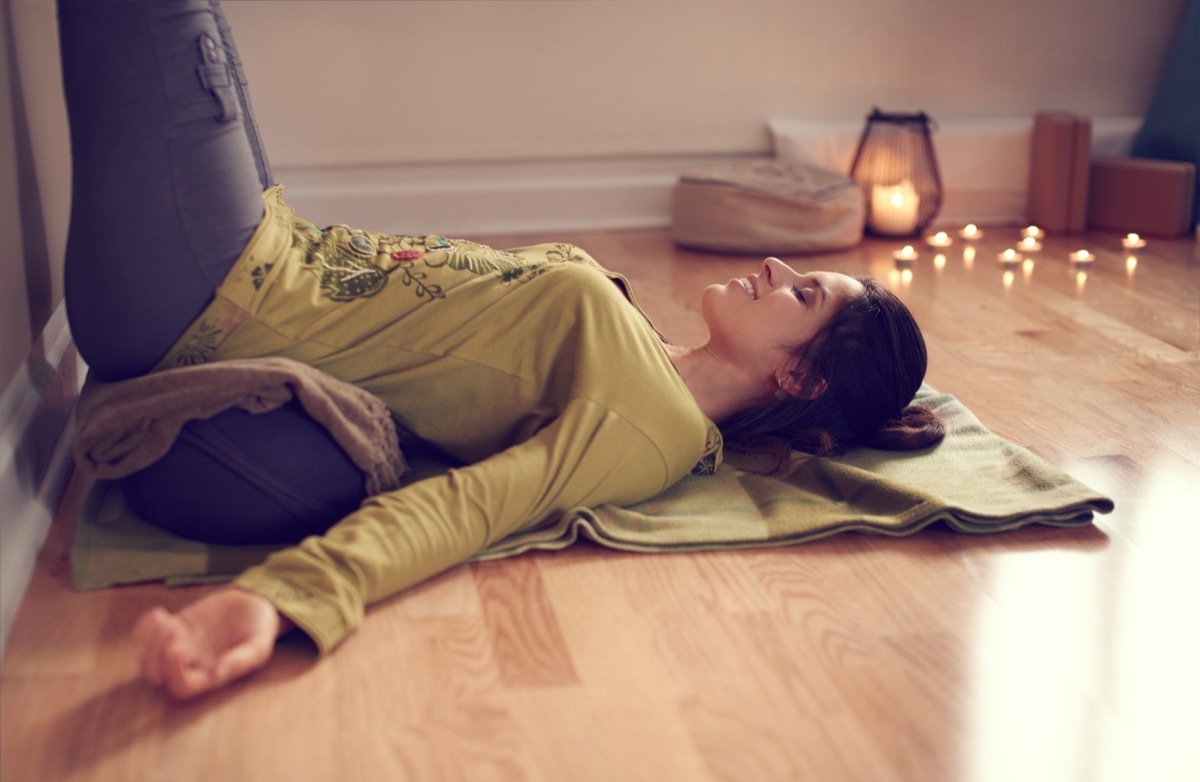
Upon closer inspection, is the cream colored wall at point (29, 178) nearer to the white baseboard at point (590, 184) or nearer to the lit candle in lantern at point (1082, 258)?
the white baseboard at point (590, 184)

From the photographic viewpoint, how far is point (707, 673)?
4.03 feet

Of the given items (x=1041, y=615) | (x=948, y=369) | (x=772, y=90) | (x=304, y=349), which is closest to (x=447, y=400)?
(x=304, y=349)

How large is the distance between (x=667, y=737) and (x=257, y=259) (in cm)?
77

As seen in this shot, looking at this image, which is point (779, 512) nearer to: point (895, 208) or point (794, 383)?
point (794, 383)

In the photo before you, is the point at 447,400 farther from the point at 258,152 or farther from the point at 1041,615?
the point at 1041,615

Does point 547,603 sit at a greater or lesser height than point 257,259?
lesser

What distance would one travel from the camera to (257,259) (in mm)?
1488

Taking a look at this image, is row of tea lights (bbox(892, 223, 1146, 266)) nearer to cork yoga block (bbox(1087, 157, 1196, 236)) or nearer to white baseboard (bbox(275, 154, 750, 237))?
cork yoga block (bbox(1087, 157, 1196, 236))

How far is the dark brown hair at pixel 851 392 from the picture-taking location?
166cm

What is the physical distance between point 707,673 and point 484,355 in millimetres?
528

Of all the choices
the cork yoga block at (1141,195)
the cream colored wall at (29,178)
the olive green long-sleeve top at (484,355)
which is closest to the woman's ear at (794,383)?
the olive green long-sleeve top at (484,355)

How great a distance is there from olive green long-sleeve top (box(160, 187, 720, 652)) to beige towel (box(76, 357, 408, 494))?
8 centimetres

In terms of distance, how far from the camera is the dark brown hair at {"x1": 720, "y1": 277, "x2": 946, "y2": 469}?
1657 mm

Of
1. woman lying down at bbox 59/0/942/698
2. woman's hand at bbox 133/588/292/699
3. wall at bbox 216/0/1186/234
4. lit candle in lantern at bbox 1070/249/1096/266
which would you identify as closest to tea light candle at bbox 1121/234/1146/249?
lit candle in lantern at bbox 1070/249/1096/266
